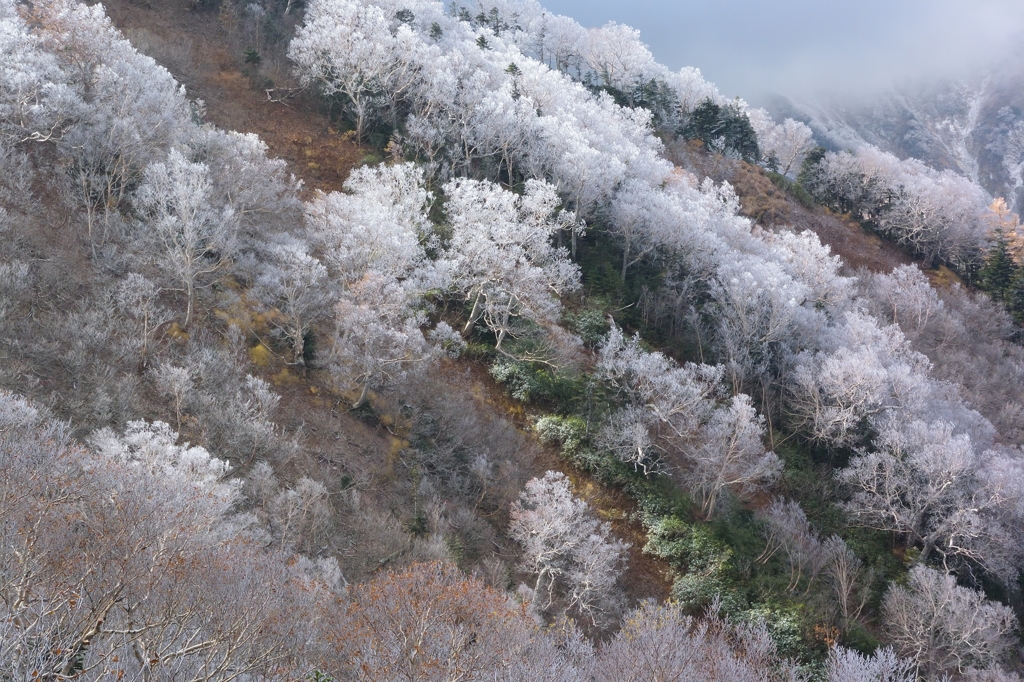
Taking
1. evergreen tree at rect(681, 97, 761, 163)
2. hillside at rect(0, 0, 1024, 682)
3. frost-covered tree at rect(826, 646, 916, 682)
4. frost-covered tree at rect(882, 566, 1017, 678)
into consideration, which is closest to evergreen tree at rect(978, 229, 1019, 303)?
hillside at rect(0, 0, 1024, 682)

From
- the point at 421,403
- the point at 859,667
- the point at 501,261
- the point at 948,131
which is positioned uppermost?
the point at 948,131

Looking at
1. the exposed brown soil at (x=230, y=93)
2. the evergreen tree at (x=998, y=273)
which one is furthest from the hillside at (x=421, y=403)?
the evergreen tree at (x=998, y=273)

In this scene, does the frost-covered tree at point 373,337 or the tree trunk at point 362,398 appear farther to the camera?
the tree trunk at point 362,398

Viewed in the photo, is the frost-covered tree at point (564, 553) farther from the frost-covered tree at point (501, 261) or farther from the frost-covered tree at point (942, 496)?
the frost-covered tree at point (942, 496)

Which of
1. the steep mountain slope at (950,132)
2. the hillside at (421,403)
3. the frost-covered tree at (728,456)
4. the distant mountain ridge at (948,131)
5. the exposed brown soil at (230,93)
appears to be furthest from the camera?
the steep mountain slope at (950,132)

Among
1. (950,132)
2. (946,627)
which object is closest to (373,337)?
(946,627)

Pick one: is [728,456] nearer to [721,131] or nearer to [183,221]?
[183,221]

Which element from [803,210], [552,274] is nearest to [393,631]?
[552,274]

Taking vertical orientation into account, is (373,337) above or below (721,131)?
below

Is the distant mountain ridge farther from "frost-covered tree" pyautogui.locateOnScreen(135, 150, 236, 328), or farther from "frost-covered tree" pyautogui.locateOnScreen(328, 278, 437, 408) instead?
"frost-covered tree" pyautogui.locateOnScreen(135, 150, 236, 328)
